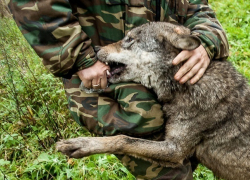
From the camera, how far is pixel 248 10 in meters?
8.38

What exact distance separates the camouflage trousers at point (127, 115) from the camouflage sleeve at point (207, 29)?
2.81 ft

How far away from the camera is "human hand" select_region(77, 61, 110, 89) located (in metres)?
2.85

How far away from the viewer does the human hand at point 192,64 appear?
3.06 m

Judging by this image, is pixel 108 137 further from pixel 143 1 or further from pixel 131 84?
pixel 143 1

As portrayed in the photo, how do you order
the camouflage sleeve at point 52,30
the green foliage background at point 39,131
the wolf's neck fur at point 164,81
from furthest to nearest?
the green foliage background at point 39,131 < the wolf's neck fur at point 164,81 < the camouflage sleeve at point 52,30

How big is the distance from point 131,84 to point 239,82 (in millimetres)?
1296

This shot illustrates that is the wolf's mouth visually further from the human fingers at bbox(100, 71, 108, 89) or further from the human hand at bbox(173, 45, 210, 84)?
the human hand at bbox(173, 45, 210, 84)

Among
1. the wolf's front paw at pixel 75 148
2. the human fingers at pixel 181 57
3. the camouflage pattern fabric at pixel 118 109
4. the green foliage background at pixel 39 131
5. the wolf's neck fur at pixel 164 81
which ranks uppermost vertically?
the human fingers at pixel 181 57

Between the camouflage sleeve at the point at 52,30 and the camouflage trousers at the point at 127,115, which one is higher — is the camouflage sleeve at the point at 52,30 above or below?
above

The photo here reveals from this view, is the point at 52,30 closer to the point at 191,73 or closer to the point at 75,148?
the point at 75,148

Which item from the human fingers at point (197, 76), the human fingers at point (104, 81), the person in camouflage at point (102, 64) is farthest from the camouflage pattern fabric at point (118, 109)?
the human fingers at point (197, 76)

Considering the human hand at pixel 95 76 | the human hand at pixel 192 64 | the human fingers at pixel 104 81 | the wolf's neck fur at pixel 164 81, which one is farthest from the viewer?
the wolf's neck fur at pixel 164 81

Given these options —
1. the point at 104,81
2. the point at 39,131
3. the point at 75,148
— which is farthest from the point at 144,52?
the point at 39,131

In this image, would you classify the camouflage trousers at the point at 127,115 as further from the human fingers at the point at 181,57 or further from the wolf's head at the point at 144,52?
the human fingers at the point at 181,57
